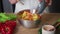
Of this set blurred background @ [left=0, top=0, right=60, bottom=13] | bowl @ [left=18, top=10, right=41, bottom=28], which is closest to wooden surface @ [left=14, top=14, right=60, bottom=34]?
bowl @ [left=18, top=10, right=41, bottom=28]

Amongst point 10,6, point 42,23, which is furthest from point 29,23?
point 10,6

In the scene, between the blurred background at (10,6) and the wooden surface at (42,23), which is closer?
the wooden surface at (42,23)

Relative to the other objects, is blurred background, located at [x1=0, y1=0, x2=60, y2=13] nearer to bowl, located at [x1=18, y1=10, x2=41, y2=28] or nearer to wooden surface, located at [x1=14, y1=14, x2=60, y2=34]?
wooden surface, located at [x1=14, y1=14, x2=60, y2=34]

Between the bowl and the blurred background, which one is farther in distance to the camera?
the blurred background

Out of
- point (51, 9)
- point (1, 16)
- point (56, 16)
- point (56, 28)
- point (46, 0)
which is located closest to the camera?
point (56, 28)

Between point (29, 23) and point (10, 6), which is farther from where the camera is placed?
point (10, 6)

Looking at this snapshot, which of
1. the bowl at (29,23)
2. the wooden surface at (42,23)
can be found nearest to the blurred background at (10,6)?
the wooden surface at (42,23)

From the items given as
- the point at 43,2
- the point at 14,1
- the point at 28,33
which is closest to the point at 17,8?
the point at 14,1

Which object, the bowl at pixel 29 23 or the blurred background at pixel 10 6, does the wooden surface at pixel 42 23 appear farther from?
the blurred background at pixel 10 6

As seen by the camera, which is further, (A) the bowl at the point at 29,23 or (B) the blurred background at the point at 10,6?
(B) the blurred background at the point at 10,6

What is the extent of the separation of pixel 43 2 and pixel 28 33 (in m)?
0.44

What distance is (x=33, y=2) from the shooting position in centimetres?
144

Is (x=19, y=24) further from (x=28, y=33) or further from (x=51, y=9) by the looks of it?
(x=51, y=9)

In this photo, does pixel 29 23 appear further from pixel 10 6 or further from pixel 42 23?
pixel 10 6
